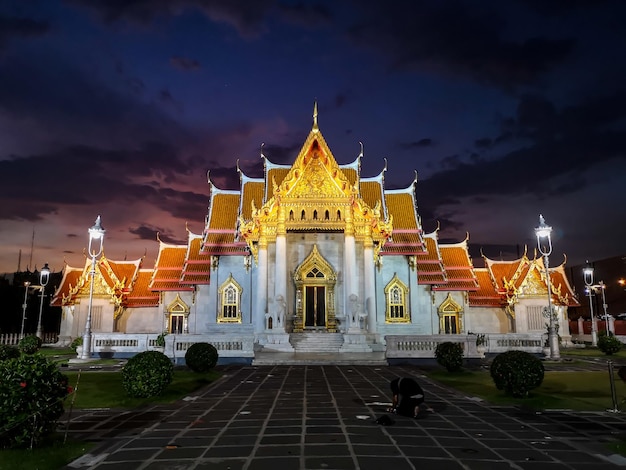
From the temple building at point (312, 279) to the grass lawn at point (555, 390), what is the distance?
6.79 meters

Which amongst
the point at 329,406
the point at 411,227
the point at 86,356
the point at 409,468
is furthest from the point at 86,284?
the point at 409,468

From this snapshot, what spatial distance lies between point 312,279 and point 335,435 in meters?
21.1

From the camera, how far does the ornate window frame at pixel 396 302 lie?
107 ft

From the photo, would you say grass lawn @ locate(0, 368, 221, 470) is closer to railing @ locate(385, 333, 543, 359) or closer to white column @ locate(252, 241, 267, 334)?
white column @ locate(252, 241, 267, 334)

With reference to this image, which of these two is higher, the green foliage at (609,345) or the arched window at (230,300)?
the arched window at (230,300)

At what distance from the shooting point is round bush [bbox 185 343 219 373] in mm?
18359

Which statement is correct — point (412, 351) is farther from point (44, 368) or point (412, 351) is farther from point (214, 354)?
point (44, 368)

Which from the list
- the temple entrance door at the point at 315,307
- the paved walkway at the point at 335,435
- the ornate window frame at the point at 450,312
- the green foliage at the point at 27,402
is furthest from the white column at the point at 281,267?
the green foliage at the point at 27,402

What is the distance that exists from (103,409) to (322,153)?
839 inches

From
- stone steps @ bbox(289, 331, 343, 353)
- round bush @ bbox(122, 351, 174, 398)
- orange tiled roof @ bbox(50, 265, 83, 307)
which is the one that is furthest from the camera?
orange tiled roof @ bbox(50, 265, 83, 307)

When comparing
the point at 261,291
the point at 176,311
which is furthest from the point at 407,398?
the point at 176,311

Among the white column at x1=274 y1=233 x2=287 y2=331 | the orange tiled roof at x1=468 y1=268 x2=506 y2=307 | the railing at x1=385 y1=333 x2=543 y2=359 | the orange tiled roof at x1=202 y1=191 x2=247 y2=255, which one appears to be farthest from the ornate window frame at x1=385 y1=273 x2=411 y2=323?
the orange tiled roof at x1=202 y1=191 x2=247 y2=255

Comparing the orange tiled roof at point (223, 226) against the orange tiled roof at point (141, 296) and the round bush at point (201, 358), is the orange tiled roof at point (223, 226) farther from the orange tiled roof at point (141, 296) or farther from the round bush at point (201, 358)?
the round bush at point (201, 358)

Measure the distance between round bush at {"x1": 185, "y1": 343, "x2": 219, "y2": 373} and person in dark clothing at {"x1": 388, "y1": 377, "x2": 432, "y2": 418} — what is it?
32.7ft
